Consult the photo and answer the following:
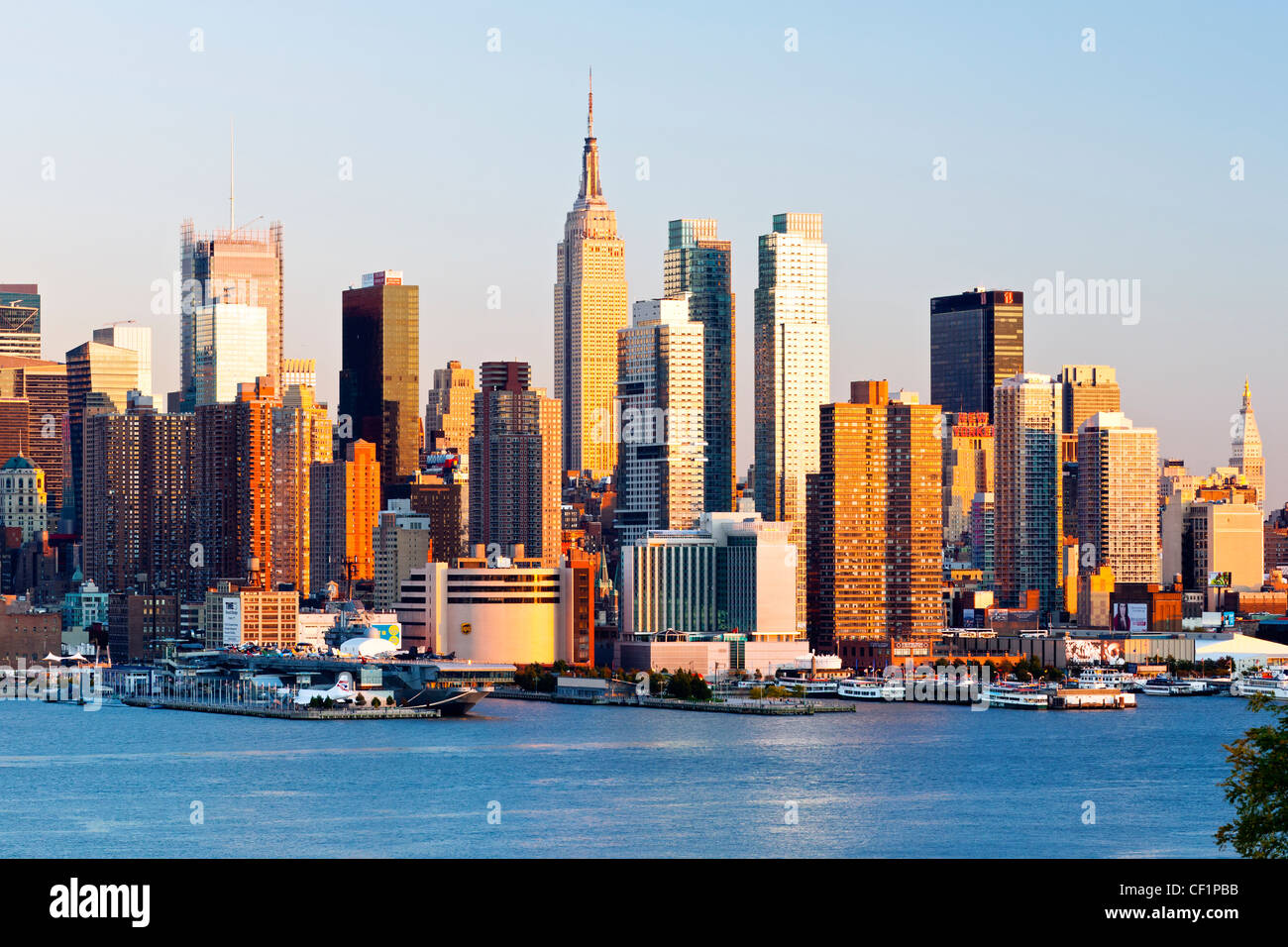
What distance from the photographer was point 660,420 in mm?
152750

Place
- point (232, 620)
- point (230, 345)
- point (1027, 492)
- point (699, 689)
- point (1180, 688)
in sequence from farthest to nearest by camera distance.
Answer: point (230, 345) < point (1027, 492) < point (232, 620) < point (1180, 688) < point (699, 689)

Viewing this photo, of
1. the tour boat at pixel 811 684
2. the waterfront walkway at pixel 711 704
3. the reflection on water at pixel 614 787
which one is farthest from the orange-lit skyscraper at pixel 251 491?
the reflection on water at pixel 614 787

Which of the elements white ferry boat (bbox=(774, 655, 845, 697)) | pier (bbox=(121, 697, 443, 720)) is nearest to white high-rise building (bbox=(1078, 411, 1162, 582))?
white ferry boat (bbox=(774, 655, 845, 697))

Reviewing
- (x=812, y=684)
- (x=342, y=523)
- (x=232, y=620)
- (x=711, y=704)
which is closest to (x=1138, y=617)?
(x=812, y=684)

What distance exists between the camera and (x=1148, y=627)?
128m

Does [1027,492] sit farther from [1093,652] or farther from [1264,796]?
[1264,796]

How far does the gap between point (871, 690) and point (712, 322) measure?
230 ft

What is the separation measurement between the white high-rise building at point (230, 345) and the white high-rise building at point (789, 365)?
172 ft

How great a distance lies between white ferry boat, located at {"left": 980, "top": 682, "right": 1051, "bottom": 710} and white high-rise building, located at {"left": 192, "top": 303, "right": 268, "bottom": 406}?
10760 cm

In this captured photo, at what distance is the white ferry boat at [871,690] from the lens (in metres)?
96.1

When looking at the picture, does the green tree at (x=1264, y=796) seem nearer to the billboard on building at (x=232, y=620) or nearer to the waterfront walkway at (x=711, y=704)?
the waterfront walkway at (x=711, y=704)

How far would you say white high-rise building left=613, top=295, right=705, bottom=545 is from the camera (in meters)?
146

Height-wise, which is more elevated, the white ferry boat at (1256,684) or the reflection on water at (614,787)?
the reflection on water at (614,787)
